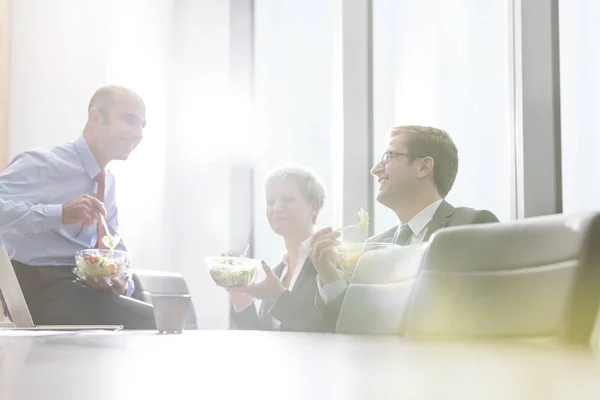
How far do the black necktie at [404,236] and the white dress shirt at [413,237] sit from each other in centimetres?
1

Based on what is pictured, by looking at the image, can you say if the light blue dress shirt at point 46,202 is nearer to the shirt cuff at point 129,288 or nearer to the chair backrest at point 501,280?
the shirt cuff at point 129,288

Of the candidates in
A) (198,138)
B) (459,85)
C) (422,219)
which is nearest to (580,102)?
(459,85)

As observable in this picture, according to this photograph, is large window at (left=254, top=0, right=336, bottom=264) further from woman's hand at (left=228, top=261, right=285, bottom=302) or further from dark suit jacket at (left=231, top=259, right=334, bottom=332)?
woman's hand at (left=228, top=261, right=285, bottom=302)

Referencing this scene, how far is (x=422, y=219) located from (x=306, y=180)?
2.24 feet

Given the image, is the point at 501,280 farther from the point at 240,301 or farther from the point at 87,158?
the point at 87,158

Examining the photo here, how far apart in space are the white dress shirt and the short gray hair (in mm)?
560

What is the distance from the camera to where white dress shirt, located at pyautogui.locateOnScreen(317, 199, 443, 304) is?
7.86 feet

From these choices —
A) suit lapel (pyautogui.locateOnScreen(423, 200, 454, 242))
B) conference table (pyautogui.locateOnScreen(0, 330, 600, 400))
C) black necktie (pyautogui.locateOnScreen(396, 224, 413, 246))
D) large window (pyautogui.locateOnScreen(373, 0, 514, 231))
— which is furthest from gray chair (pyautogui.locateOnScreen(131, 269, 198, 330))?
conference table (pyautogui.locateOnScreen(0, 330, 600, 400))

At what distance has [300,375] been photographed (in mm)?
535

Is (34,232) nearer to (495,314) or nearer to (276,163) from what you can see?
(495,314)

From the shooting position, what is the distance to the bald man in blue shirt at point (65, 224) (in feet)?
9.37

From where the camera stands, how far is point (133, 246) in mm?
4727

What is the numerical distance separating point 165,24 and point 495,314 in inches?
166

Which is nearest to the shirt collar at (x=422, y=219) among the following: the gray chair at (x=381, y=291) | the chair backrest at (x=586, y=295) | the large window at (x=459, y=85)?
the gray chair at (x=381, y=291)
